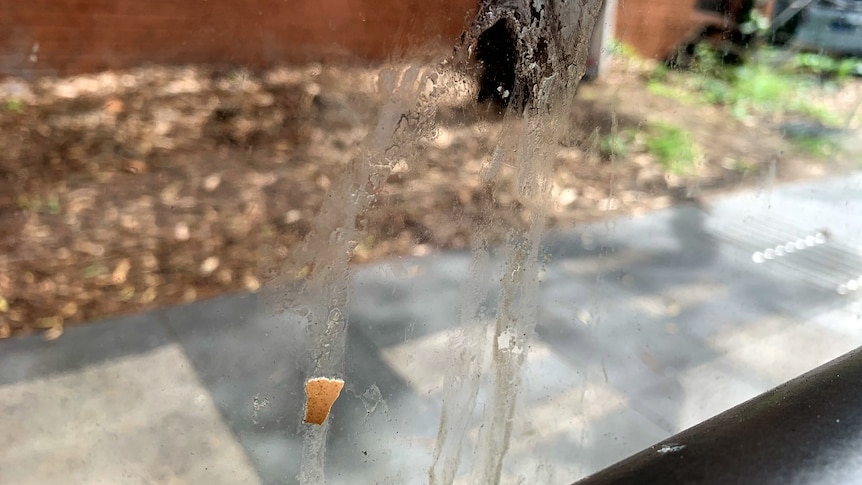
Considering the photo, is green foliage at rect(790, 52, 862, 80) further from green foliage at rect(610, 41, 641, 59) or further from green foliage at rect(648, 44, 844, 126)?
green foliage at rect(610, 41, 641, 59)

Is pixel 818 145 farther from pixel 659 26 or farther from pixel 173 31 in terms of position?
pixel 173 31

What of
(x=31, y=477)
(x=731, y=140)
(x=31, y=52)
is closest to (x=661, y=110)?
(x=731, y=140)

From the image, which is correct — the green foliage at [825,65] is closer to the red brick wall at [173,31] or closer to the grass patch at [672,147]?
the grass patch at [672,147]

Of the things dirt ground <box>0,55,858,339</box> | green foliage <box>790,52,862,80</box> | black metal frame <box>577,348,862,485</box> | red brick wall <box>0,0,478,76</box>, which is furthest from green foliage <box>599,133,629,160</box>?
black metal frame <box>577,348,862,485</box>

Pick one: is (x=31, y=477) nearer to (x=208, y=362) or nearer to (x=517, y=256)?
(x=208, y=362)

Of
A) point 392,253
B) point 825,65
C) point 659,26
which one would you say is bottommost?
point 392,253

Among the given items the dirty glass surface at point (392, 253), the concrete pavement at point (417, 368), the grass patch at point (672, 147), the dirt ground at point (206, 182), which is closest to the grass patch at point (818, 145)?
the dirty glass surface at point (392, 253)

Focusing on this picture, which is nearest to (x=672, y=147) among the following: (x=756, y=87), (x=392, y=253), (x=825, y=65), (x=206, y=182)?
(x=756, y=87)

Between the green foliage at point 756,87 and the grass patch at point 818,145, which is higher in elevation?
the green foliage at point 756,87
